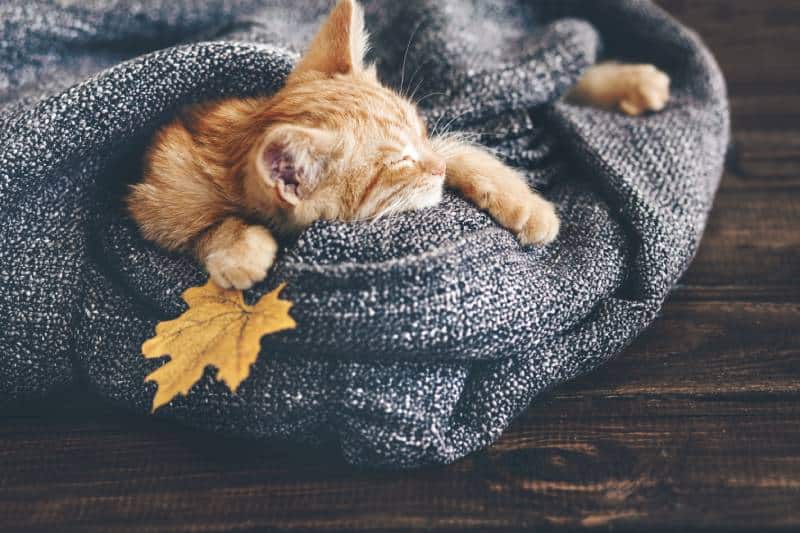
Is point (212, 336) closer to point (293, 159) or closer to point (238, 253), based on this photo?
point (238, 253)

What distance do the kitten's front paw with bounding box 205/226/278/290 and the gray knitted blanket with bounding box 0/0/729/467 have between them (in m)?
0.02

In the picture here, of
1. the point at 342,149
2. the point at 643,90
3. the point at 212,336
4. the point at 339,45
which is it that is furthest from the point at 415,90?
the point at 212,336

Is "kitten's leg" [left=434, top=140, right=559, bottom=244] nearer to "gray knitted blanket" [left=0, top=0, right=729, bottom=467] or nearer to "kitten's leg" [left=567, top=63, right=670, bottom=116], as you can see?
"gray knitted blanket" [left=0, top=0, right=729, bottom=467]

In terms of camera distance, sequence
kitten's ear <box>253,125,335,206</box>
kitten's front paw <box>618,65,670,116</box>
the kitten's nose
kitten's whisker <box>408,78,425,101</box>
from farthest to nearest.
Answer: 1. kitten's front paw <box>618,65,670,116</box>
2. kitten's whisker <box>408,78,425,101</box>
3. the kitten's nose
4. kitten's ear <box>253,125,335,206</box>

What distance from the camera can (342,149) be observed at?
920 millimetres

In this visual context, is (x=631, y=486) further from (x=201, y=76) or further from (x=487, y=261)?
(x=201, y=76)

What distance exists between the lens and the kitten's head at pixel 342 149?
871 millimetres

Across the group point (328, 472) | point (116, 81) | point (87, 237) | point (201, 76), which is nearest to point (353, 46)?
point (201, 76)

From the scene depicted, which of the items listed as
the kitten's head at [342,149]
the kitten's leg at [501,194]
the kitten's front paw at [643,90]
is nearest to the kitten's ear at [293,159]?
the kitten's head at [342,149]

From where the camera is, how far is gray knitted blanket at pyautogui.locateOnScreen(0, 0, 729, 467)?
0.88 m

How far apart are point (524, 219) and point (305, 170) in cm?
30

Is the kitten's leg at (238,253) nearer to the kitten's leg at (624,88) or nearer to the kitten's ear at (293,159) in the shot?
the kitten's ear at (293,159)

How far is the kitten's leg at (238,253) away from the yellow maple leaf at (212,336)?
2cm

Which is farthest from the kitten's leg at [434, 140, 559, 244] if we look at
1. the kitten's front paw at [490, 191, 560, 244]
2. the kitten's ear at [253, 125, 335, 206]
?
the kitten's ear at [253, 125, 335, 206]
